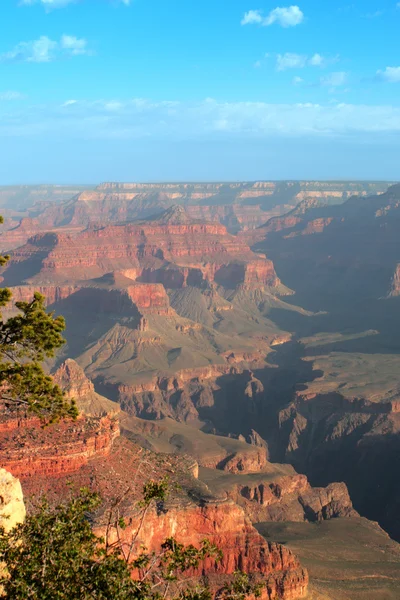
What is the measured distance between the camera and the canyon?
128 ft

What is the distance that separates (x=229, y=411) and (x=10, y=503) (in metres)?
99.4

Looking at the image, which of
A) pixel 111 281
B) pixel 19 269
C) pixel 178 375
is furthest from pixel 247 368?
pixel 19 269

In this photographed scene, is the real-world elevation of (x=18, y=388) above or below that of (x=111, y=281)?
above

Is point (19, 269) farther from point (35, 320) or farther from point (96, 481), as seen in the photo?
point (35, 320)

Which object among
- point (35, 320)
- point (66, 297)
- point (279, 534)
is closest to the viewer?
point (35, 320)

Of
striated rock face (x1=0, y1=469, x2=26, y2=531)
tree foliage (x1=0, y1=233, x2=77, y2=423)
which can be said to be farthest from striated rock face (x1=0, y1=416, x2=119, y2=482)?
striated rock face (x1=0, y1=469, x2=26, y2=531)

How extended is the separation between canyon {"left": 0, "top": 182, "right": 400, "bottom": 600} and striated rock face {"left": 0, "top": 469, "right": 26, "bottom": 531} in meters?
4.49

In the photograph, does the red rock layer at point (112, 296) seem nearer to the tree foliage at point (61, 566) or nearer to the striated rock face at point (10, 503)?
the striated rock face at point (10, 503)

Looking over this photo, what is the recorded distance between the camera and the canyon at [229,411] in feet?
128

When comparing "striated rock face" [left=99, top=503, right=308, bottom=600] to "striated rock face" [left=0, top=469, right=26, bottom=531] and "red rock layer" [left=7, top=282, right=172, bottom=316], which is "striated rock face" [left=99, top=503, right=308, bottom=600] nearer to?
"striated rock face" [left=0, top=469, right=26, bottom=531]

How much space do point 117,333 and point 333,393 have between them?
49844 millimetres

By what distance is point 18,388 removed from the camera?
2400cm

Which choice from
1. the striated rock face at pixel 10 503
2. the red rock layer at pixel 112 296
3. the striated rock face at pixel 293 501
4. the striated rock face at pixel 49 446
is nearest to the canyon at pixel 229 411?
the striated rock face at pixel 49 446

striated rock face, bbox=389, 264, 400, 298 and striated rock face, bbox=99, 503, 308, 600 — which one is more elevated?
striated rock face, bbox=99, 503, 308, 600
